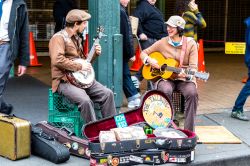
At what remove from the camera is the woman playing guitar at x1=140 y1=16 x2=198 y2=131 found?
5578 millimetres

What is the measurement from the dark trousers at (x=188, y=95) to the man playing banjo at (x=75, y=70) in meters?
0.64

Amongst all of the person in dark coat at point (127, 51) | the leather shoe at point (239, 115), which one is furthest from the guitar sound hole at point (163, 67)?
the leather shoe at point (239, 115)

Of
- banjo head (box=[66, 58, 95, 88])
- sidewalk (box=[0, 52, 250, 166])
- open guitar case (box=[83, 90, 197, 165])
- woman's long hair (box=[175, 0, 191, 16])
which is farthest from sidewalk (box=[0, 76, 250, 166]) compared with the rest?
woman's long hair (box=[175, 0, 191, 16])

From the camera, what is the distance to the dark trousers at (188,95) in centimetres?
556

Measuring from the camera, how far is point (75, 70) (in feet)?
17.3

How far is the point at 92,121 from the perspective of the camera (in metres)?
5.20

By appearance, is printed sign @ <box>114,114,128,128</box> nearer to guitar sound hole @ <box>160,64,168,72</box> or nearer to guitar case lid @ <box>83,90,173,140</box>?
guitar case lid @ <box>83,90,173,140</box>

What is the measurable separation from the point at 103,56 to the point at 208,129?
63.4 inches

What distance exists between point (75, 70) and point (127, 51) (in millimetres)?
1691

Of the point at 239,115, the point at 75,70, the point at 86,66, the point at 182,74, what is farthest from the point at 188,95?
the point at 239,115

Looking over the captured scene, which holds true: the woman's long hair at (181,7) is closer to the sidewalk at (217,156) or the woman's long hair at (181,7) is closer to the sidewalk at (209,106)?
the sidewalk at (209,106)

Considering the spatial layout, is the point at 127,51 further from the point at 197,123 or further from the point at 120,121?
the point at 120,121

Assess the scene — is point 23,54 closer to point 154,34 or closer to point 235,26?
point 154,34

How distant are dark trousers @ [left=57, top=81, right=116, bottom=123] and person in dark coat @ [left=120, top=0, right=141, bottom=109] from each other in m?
1.42
